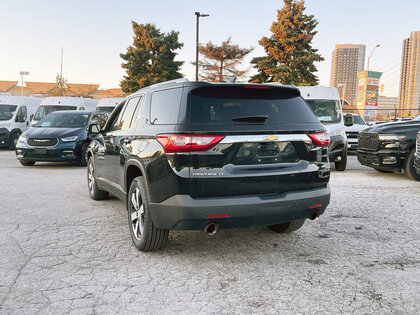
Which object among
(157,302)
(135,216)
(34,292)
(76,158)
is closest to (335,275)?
(157,302)

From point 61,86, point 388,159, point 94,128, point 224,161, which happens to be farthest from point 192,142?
point 61,86

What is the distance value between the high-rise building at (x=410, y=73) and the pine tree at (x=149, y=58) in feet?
258

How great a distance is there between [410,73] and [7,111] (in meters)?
113

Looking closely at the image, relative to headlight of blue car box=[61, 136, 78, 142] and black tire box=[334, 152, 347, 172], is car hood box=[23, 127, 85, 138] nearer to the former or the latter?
headlight of blue car box=[61, 136, 78, 142]

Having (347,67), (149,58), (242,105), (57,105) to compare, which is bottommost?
(242,105)

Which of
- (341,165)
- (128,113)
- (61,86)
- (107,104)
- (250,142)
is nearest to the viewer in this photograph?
(250,142)

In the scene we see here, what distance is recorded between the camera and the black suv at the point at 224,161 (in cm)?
359

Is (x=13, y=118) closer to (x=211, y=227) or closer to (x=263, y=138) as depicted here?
(x=211, y=227)

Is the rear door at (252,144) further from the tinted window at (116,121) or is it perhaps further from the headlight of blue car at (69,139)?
the headlight of blue car at (69,139)

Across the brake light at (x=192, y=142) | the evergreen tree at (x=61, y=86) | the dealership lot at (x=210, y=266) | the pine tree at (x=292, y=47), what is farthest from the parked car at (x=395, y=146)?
the evergreen tree at (x=61, y=86)

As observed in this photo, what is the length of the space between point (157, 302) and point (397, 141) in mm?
Answer: 8211

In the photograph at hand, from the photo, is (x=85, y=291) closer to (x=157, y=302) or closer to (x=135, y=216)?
(x=157, y=302)

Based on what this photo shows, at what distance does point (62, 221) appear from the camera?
5551 mm

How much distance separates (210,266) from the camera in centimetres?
390
